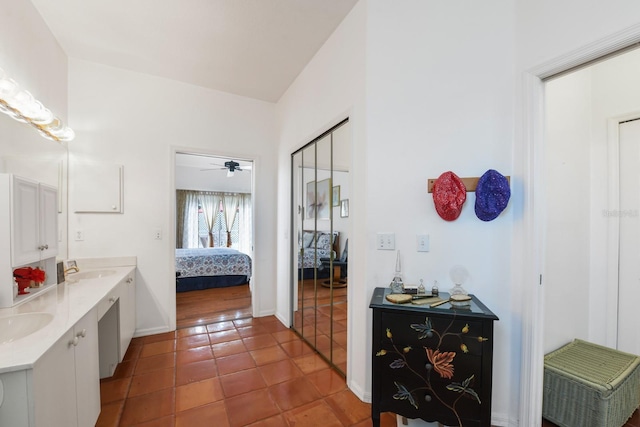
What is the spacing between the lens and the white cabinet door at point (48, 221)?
1.74 m

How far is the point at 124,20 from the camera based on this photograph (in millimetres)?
2111

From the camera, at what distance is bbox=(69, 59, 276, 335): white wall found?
2.64 meters

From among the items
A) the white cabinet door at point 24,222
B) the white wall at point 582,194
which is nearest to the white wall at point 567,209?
the white wall at point 582,194

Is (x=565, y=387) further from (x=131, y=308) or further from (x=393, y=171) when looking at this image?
(x=131, y=308)

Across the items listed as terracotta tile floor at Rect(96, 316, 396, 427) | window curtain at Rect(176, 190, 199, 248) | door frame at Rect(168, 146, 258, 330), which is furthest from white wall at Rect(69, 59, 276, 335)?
window curtain at Rect(176, 190, 199, 248)

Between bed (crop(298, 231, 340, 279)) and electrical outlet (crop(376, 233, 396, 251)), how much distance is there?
53 cm

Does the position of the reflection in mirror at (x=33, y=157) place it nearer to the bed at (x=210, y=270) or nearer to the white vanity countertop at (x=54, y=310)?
the white vanity countertop at (x=54, y=310)

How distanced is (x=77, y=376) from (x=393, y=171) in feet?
6.77

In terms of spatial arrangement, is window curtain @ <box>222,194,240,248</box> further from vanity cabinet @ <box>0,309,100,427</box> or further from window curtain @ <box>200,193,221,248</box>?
vanity cabinet @ <box>0,309,100,427</box>

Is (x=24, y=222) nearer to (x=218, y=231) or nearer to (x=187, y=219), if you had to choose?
(x=187, y=219)

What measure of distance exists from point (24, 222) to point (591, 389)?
338cm

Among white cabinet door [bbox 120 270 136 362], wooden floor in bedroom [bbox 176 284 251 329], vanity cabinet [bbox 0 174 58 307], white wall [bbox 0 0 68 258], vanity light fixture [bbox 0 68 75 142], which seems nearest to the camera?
vanity cabinet [bbox 0 174 58 307]

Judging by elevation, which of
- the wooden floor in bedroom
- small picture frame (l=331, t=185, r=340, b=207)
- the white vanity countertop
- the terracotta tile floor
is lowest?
the wooden floor in bedroom

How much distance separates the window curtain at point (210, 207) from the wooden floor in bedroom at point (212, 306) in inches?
115
